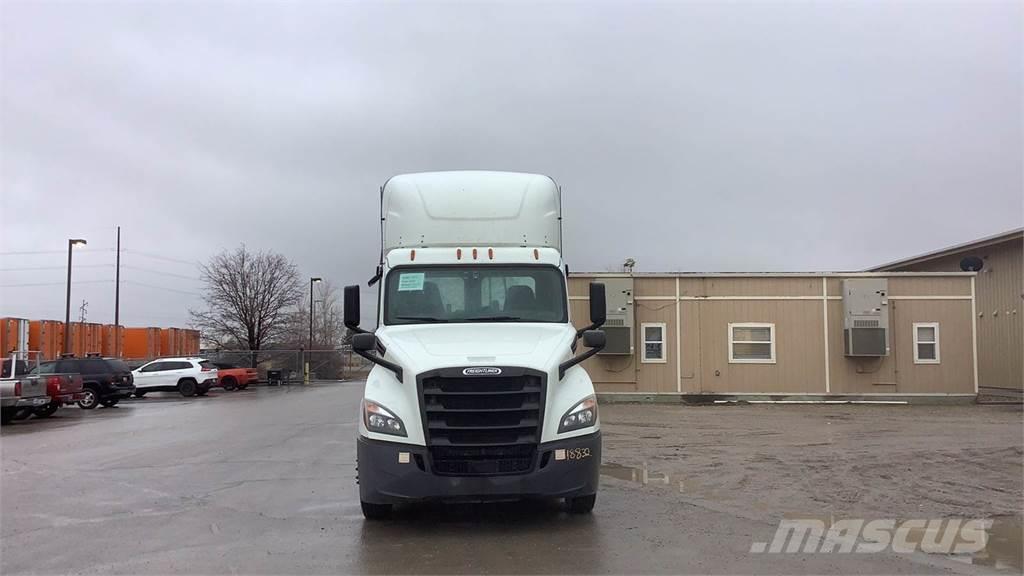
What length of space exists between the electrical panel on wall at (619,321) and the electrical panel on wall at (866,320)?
6282mm

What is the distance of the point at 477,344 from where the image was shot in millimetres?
7031

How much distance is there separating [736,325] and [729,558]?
16499mm

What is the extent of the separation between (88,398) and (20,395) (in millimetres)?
6034

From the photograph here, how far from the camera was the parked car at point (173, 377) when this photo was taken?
33031mm

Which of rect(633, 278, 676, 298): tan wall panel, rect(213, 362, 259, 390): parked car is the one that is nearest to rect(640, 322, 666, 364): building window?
rect(633, 278, 676, 298): tan wall panel

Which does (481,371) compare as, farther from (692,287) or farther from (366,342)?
(692,287)

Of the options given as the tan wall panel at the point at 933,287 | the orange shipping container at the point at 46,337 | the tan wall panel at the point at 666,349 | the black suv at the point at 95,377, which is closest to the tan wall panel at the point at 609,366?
the tan wall panel at the point at 666,349

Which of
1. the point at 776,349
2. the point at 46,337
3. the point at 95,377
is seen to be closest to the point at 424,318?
the point at 776,349

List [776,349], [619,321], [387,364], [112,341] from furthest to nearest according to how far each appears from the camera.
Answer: [112,341] → [776,349] → [619,321] → [387,364]

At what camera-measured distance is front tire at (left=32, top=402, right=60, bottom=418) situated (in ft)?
68.6

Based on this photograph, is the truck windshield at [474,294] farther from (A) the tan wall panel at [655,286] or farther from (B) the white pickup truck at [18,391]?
(B) the white pickup truck at [18,391]

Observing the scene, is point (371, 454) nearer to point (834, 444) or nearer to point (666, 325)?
point (834, 444)

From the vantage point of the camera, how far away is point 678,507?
25.8 feet

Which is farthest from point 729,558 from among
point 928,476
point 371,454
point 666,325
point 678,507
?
point 666,325
